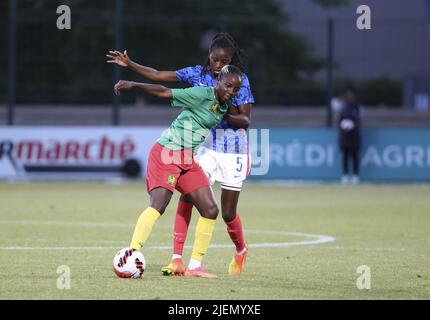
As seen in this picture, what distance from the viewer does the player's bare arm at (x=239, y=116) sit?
34.8 ft

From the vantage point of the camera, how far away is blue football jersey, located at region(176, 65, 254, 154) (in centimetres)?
1089

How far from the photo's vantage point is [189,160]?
10523mm

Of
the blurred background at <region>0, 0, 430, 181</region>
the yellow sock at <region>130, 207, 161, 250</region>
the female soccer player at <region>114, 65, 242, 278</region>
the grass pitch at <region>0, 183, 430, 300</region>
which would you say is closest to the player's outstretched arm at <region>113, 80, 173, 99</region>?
the female soccer player at <region>114, 65, 242, 278</region>

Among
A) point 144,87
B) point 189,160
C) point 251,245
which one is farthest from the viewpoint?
point 251,245

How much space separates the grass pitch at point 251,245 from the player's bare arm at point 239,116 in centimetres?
139

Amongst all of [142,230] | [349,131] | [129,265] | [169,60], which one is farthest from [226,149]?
[169,60]

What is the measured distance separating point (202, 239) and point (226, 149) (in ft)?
3.22

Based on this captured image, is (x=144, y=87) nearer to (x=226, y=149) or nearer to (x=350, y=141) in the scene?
(x=226, y=149)

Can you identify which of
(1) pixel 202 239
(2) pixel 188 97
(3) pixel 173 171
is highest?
(2) pixel 188 97

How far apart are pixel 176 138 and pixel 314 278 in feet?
5.76

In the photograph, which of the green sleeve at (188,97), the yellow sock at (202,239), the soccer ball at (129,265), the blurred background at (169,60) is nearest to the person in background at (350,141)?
the blurred background at (169,60)

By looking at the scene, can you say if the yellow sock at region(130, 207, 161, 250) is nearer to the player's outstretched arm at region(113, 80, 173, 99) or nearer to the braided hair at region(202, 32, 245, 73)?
the player's outstretched arm at region(113, 80, 173, 99)

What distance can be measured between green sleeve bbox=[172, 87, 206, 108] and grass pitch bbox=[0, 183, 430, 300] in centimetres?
155
